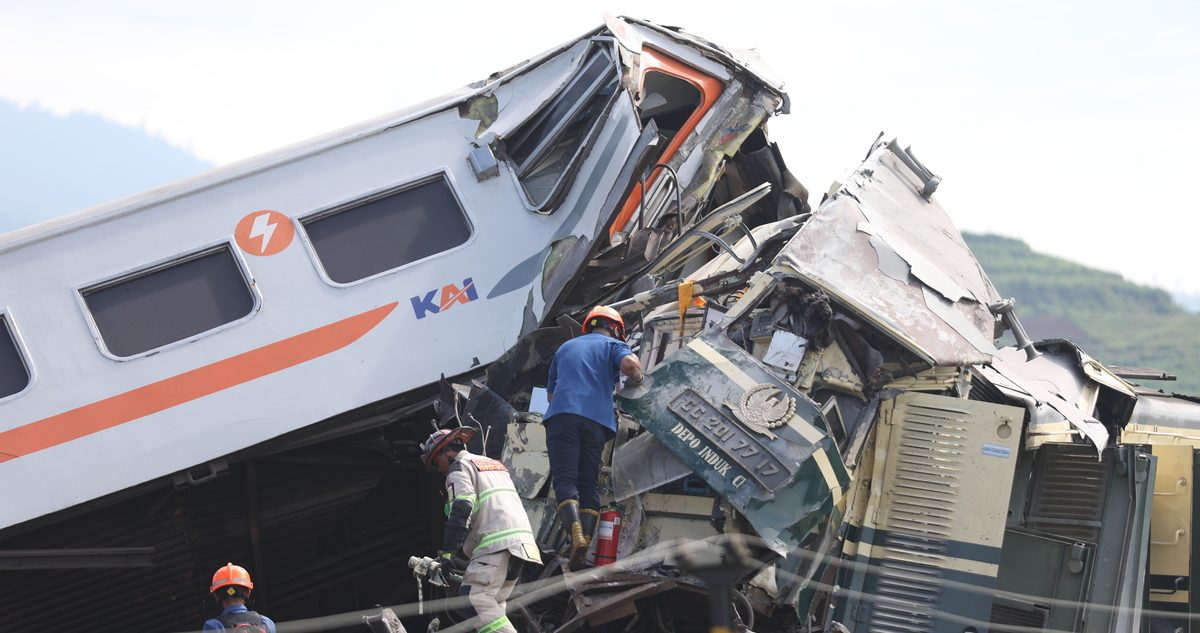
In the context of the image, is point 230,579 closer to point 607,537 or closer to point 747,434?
point 607,537

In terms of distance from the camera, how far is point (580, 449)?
22.0 feet

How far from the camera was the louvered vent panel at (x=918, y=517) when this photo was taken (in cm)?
670

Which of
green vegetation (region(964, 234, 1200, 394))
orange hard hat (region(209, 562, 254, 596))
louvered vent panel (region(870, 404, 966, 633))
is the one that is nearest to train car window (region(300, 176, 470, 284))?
orange hard hat (region(209, 562, 254, 596))

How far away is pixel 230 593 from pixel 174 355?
207 centimetres

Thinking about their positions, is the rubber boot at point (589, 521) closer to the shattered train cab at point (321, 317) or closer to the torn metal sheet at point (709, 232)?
the shattered train cab at point (321, 317)

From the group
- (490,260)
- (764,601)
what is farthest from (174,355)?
(764,601)

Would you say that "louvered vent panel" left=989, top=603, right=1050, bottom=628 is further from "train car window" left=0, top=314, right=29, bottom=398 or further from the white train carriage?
"train car window" left=0, top=314, right=29, bottom=398

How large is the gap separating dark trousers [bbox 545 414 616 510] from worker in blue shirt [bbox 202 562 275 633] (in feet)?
5.20

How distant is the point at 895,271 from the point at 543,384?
2.18 metres

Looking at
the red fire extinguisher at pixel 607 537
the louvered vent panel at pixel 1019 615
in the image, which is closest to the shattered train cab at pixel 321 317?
the red fire extinguisher at pixel 607 537

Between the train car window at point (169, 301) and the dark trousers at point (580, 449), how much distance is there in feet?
7.40

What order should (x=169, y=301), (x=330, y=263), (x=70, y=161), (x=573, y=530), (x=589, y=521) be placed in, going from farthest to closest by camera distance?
(x=70, y=161)
(x=330, y=263)
(x=169, y=301)
(x=589, y=521)
(x=573, y=530)

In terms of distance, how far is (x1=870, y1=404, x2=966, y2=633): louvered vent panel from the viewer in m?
6.70

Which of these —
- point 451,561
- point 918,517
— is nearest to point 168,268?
point 451,561
